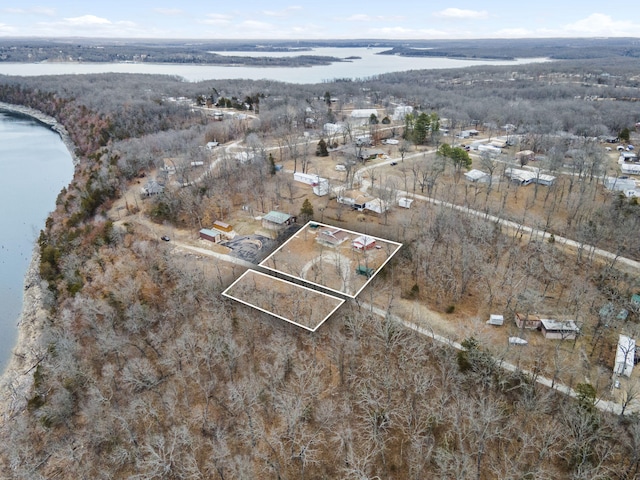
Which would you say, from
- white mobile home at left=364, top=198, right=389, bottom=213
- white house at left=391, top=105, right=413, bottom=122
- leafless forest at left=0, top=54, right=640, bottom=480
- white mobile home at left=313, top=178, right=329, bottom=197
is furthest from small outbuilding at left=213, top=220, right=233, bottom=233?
white house at left=391, top=105, right=413, bottom=122

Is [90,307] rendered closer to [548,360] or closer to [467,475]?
[467,475]

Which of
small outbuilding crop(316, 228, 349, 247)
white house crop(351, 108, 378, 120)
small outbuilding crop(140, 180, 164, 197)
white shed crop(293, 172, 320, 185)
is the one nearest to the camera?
small outbuilding crop(316, 228, 349, 247)

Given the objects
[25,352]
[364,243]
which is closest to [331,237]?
[364,243]

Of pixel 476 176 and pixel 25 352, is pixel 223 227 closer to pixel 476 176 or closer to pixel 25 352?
pixel 25 352

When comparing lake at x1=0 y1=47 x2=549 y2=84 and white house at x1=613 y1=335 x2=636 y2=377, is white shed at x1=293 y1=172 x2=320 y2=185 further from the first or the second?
lake at x1=0 y1=47 x2=549 y2=84

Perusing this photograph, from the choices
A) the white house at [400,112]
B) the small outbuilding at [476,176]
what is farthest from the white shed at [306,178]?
the white house at [400,112]
